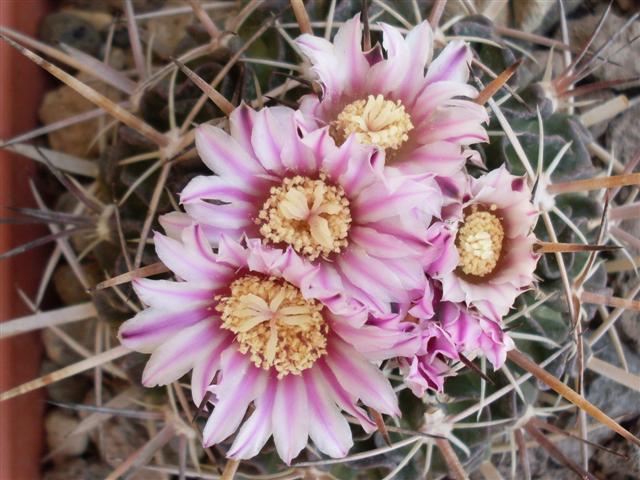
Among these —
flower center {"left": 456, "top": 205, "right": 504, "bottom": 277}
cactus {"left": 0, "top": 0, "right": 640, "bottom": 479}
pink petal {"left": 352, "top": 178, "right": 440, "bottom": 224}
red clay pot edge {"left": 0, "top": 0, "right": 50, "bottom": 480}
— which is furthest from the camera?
red clay pot edge {"left": 0, "top": 0, "right": 50, "bottom": 480}

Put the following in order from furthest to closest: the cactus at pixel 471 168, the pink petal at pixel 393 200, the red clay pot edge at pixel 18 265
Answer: the red clay pot edge at pixel 18 265 → the cactus at pixel 471 168 → the pink petal at pixel 393 200

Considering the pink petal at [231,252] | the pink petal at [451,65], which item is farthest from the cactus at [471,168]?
the pink petal at [231,252]

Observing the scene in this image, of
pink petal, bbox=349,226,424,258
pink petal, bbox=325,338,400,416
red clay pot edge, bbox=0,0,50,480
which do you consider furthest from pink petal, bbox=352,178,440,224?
red clay pot edge, bbox=0,0,50,480

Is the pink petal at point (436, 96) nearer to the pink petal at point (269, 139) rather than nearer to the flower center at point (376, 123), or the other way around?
the flower center at point (376, 123)

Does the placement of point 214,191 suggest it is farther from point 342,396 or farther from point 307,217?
point 342,396

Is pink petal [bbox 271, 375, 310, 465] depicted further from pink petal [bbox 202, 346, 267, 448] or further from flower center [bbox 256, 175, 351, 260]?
flower center [bbox 256, 175, 351, 260]

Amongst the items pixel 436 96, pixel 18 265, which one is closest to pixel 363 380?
pixel 436 96
